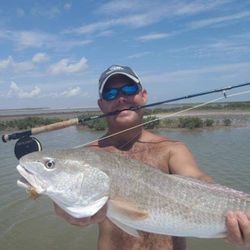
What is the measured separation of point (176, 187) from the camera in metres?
3.52

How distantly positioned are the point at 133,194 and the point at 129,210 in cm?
15

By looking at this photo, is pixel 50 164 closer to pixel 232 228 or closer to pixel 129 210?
pixel 129 210

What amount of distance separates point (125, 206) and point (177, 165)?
93cm

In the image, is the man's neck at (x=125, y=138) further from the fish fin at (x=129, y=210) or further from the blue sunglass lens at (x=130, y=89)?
the fish fin at (x=129, y=210)

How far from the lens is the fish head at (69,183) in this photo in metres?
3.47

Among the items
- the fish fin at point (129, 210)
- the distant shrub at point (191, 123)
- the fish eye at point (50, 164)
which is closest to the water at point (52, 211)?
the fish fin at point (129, 210)

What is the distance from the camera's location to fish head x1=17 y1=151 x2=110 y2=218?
347 cm

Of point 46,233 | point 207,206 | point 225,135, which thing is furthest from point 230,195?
point 225,135

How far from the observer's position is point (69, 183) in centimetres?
354

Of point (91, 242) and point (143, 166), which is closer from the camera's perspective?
point (143, 166)

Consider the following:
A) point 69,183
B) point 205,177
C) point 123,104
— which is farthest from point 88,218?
point 123,104

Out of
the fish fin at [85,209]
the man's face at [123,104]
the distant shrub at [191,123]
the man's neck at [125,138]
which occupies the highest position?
the man's face at [123,104]

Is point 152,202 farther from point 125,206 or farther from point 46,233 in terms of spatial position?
point 46,233

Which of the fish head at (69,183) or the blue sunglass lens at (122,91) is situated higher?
the blue sunglass lens at (122,91)
